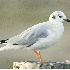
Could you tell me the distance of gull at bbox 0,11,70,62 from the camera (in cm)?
868

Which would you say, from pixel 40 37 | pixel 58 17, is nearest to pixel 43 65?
pixel 40 37

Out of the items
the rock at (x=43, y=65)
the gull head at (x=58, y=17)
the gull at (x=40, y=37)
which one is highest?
the gull head at (x=58, y=17)

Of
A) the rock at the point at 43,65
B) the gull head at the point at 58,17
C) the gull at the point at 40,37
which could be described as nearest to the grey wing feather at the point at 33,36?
the gull at the point at 40,37

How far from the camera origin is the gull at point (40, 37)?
8.68m

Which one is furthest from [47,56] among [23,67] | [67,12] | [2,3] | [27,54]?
[23,67]

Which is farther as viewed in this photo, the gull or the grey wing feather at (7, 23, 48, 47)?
the grey wing feather at (7, 23, 48, 47)

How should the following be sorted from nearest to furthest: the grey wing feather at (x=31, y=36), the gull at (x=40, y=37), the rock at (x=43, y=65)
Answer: the rock at (x=43, y=65)
the gull at (x=40, y=37)
the grey wing feather at (x=31, y=36)

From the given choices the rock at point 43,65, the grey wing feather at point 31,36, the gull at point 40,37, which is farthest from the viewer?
the grey wing feather at point 31,36

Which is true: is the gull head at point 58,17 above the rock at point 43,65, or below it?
above

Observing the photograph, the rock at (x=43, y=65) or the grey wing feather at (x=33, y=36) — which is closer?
the rock at (x=43, y=65)

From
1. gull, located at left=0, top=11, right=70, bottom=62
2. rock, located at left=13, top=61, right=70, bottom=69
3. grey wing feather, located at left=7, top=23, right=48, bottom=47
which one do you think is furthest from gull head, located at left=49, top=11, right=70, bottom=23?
rock, located at left=13, top=61, right=70, bottom=69

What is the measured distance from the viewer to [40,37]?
8.84 meters

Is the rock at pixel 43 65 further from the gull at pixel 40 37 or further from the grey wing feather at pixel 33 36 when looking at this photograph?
the grey wing feather at pixel 33 36

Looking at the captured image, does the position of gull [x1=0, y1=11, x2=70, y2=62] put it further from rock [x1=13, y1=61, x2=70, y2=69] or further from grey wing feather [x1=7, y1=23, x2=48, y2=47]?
rock [x1=13, y1=61, x2=70, y2=69]
